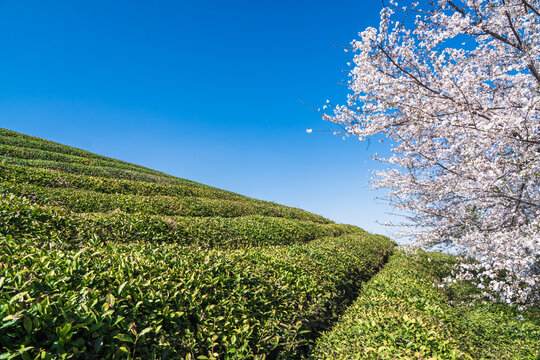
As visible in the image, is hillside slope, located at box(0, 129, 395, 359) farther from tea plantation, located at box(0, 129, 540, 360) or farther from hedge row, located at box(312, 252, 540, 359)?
hedge row, located at box(312, 252, 540, 359)

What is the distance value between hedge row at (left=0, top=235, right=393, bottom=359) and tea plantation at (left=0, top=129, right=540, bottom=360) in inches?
0.8

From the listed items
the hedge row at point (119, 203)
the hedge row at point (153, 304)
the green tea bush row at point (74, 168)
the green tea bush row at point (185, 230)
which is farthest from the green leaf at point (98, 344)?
the green tea bush row at point (74, 168)

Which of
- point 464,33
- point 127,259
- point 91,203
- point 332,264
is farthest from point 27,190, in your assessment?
point 464,33

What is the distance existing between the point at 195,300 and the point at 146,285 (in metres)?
0.88

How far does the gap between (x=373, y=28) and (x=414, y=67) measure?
1.51m

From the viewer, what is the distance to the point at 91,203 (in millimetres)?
10836

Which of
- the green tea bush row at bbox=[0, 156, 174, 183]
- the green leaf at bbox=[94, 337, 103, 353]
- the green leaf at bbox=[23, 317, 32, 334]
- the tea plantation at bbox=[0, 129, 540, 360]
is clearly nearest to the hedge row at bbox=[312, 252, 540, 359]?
the tea plantation at bbox=[0, 129, 540, 360]

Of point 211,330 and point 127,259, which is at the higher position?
point 127,259

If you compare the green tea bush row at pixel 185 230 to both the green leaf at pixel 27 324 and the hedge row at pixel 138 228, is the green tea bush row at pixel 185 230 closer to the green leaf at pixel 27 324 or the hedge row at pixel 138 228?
the hedge row at pixel 138 228

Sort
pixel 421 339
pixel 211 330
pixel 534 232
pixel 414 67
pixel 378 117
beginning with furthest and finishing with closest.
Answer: pixel 378 117
pixel 414 67
pixel 534 232
pixel 421 339
pixel 211 330

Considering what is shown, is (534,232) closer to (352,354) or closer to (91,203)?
(352,354)

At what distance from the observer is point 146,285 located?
410 cm

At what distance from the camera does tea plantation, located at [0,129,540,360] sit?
3027mm

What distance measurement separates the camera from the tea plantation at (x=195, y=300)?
3027 millimetres
